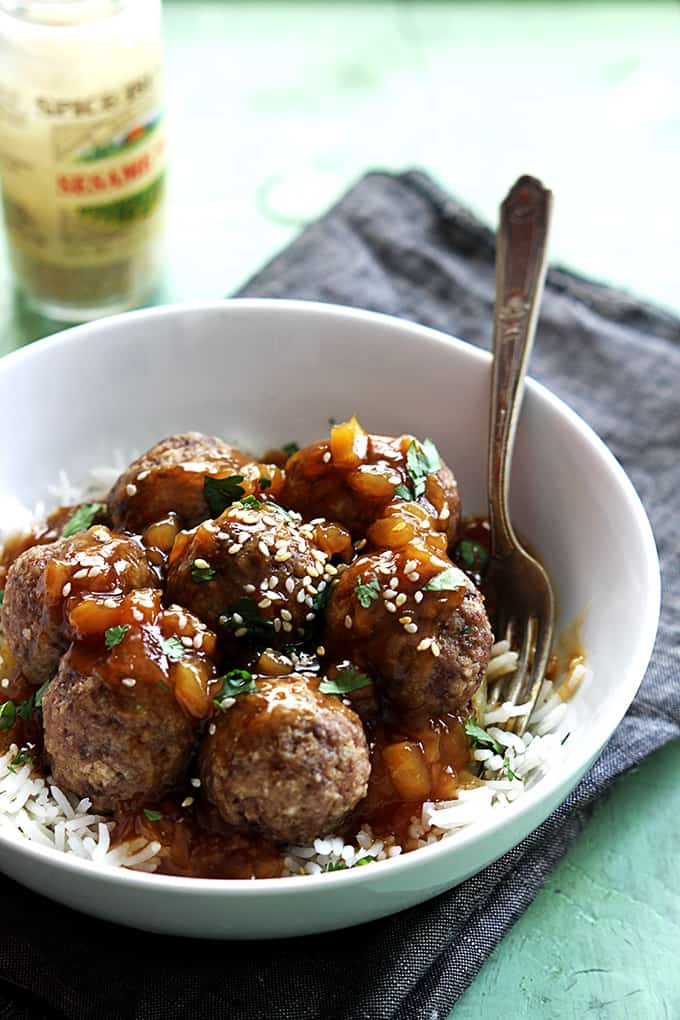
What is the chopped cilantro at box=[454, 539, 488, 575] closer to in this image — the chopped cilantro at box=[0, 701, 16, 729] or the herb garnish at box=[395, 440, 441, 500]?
the herb garnish at box=[395, 440, 441, 500]

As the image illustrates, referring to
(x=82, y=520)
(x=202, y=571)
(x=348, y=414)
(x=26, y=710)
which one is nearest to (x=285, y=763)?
(x=202, y=571)

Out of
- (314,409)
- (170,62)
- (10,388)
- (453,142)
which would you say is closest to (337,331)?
(314,409)

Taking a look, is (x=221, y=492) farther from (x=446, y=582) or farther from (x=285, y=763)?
(x=285, y=763)

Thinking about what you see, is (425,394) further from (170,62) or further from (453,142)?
(170,62)

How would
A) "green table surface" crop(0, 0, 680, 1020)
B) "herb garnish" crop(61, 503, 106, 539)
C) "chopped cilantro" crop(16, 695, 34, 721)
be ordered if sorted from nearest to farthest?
"chopped cilantro" crop(16, 695, 34, 721) < "herb garnish" crop(61, 503, 106, 539) < "green table surface" crop(0, 0, 680, 1020)

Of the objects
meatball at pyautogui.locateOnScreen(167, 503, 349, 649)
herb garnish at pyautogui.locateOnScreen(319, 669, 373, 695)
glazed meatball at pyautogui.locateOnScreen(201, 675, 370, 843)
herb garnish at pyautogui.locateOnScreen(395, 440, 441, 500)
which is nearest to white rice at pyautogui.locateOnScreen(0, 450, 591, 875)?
glazed meatball at pyautogui.locateOnScreen(201, 675, 370, 843)

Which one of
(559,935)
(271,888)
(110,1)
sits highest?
(110,1)

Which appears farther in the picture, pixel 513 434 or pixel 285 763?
pixel 513 434
